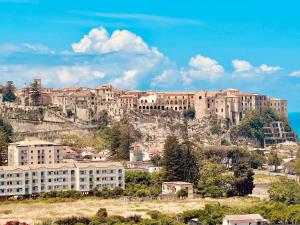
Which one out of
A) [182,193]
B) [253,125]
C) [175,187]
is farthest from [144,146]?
[182,193]

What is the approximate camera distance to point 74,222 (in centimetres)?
6097

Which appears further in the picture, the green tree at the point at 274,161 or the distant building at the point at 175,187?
the green tree at the point at 274,161

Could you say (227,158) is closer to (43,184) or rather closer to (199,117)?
(199,117)

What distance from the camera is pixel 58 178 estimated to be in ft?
265

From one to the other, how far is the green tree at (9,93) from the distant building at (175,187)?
178 feet

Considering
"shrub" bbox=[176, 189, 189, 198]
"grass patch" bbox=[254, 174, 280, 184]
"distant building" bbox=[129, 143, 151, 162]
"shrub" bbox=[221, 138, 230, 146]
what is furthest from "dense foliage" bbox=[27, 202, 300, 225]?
"shrub" bbox=[221, 138, 230, 146]

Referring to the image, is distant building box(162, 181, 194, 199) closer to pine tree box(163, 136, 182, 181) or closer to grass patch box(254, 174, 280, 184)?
pine tree box(163, 136, 182, 181)

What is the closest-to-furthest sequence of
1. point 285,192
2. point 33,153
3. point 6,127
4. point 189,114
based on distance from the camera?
point 285,192 < point 33,153 < point 6,127 < point 189,114

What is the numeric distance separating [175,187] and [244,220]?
22419 millimetres

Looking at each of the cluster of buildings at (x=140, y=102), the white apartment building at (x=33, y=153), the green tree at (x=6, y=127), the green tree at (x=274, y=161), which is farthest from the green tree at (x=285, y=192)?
the cluster of buildings at (x=140, y=102)

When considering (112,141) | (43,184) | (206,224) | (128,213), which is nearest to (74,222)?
(128,213)

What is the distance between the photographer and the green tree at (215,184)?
79188mm

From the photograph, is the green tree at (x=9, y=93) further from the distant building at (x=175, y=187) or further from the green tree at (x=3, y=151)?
the distant building at (x=175, y=187)

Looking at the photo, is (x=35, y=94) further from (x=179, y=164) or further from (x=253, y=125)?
(x=179, y=164)
